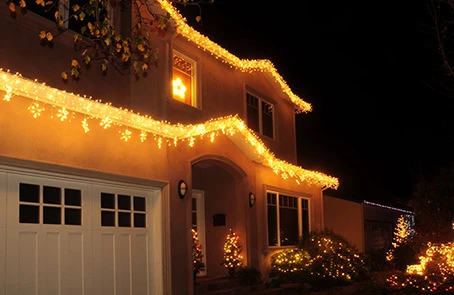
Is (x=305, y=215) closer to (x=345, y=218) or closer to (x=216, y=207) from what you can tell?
(x=216, y=207)

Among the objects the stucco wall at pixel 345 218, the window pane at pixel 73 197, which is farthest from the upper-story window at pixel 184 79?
the stucco wall at pixel 345 218

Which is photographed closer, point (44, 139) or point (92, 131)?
point (44, 139)

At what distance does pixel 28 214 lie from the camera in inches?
326

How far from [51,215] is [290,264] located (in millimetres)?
7955

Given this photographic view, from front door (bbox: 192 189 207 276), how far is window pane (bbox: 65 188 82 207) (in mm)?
5556

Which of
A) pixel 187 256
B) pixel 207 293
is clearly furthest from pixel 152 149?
pixel 207 293

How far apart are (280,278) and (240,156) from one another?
3.39m

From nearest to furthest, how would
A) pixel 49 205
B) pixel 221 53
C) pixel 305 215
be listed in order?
1. pixel 49 205
2. pixel 221 53
3. pixel 305 215

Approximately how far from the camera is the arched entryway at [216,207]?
14133mm

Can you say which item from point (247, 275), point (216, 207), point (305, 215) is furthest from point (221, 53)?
point (305, 215)

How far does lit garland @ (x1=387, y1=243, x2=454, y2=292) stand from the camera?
14.3 metres

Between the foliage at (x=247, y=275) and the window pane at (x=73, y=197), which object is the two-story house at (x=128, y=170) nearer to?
the window pane at (x=73, y=197)

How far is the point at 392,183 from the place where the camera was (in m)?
46.4

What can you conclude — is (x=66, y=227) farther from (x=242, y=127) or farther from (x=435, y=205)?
(x=435, y=205)
